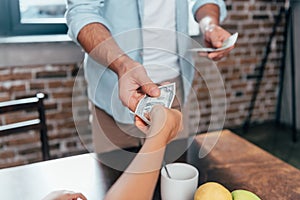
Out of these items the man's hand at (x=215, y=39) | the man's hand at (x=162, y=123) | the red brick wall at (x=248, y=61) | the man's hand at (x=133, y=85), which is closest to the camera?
the man's hand at (x=162, y=123)

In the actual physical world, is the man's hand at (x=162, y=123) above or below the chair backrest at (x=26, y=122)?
above

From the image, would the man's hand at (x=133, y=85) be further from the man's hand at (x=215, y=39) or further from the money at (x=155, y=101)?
the man's hand at (x=215, y=39)

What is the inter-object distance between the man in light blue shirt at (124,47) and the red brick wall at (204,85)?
0.20 m

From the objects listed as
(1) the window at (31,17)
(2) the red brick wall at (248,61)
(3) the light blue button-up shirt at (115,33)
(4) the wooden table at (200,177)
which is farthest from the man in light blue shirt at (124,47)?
(2) the red brick wall at (248,61)

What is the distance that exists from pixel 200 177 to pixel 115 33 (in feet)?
1.80

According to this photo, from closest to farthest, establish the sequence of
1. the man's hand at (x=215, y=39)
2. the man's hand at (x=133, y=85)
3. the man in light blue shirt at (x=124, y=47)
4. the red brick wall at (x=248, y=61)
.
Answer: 1. the man's hand at (x=133, y=85)
2. the man in light blue shirt at (x=124, y=47)
3. the man's hand at (x=215, y=39)
4. the red brick wall at (x=248, y=61)

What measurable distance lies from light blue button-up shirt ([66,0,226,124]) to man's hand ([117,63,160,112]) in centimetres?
10

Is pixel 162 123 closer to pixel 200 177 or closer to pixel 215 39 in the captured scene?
pixel 200 177

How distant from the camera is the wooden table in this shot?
84 centimetres

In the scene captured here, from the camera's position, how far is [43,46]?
2.01 meters

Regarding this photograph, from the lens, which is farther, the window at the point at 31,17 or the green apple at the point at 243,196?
the window at the point at 31,17

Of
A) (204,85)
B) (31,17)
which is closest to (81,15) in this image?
(31,17)

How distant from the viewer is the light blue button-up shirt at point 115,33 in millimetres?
1021

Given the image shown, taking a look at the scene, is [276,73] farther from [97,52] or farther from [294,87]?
[97,52]
